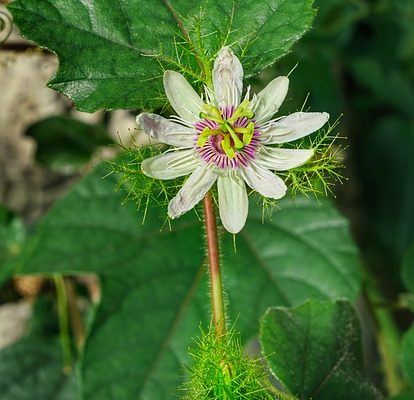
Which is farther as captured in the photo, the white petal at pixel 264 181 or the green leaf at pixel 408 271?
the green leaf at pixel 408 271

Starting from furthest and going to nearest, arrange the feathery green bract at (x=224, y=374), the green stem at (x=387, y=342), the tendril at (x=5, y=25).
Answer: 1. the green stem at (x=387, y=342)
2. the tendril at (x=5, y=25)
3. the feathery green bract at (x=224, y=374)

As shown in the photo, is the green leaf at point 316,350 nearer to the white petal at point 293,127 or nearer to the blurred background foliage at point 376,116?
the white petal at point 293,127

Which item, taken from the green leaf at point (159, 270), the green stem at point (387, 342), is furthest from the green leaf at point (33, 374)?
the green stem at point (387, 342)

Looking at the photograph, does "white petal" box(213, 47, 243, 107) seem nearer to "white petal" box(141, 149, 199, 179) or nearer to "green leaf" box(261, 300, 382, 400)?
"white petal" box(141, 149, 199, 179)

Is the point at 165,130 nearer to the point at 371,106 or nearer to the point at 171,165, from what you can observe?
the point at 171,165

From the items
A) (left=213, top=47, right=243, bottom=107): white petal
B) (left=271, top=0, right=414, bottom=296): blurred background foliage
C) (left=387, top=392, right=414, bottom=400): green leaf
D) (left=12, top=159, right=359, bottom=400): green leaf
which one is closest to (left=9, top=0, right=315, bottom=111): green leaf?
(left=213, top=47, right=243, bottom=107): white petal

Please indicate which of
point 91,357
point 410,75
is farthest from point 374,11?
point 91,357

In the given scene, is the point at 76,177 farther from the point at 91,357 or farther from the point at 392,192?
the point at 392,192
